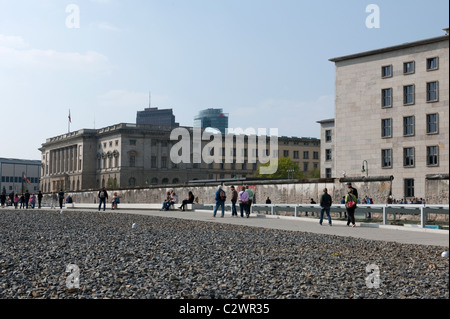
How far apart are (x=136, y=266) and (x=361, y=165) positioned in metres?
54.4

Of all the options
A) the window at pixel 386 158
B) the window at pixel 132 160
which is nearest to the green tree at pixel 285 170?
the window at pixel 132 160

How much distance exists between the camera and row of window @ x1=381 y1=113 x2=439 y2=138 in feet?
188

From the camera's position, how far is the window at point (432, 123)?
57.1 metres

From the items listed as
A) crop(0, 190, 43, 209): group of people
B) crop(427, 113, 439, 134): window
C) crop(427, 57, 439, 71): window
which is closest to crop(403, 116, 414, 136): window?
crop(427, 113, 439, 134): window

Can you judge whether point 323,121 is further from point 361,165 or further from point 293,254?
point 293,254

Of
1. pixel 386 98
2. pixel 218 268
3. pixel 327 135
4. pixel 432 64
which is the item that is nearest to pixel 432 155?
pixel 386 98

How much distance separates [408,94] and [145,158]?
306 feet

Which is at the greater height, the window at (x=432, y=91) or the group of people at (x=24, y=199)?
the window at (x=432, y=91)

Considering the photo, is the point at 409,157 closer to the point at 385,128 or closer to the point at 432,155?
the point at 432,155

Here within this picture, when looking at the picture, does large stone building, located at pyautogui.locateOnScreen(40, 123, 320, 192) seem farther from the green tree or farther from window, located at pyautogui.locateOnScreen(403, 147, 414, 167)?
window, located at pyautogui.locateOnScreen(403, 147, 414, 167)

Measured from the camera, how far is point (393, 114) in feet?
→ 198

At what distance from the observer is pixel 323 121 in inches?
3713

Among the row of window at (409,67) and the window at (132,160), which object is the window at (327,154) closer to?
the row of window at (409,67)
